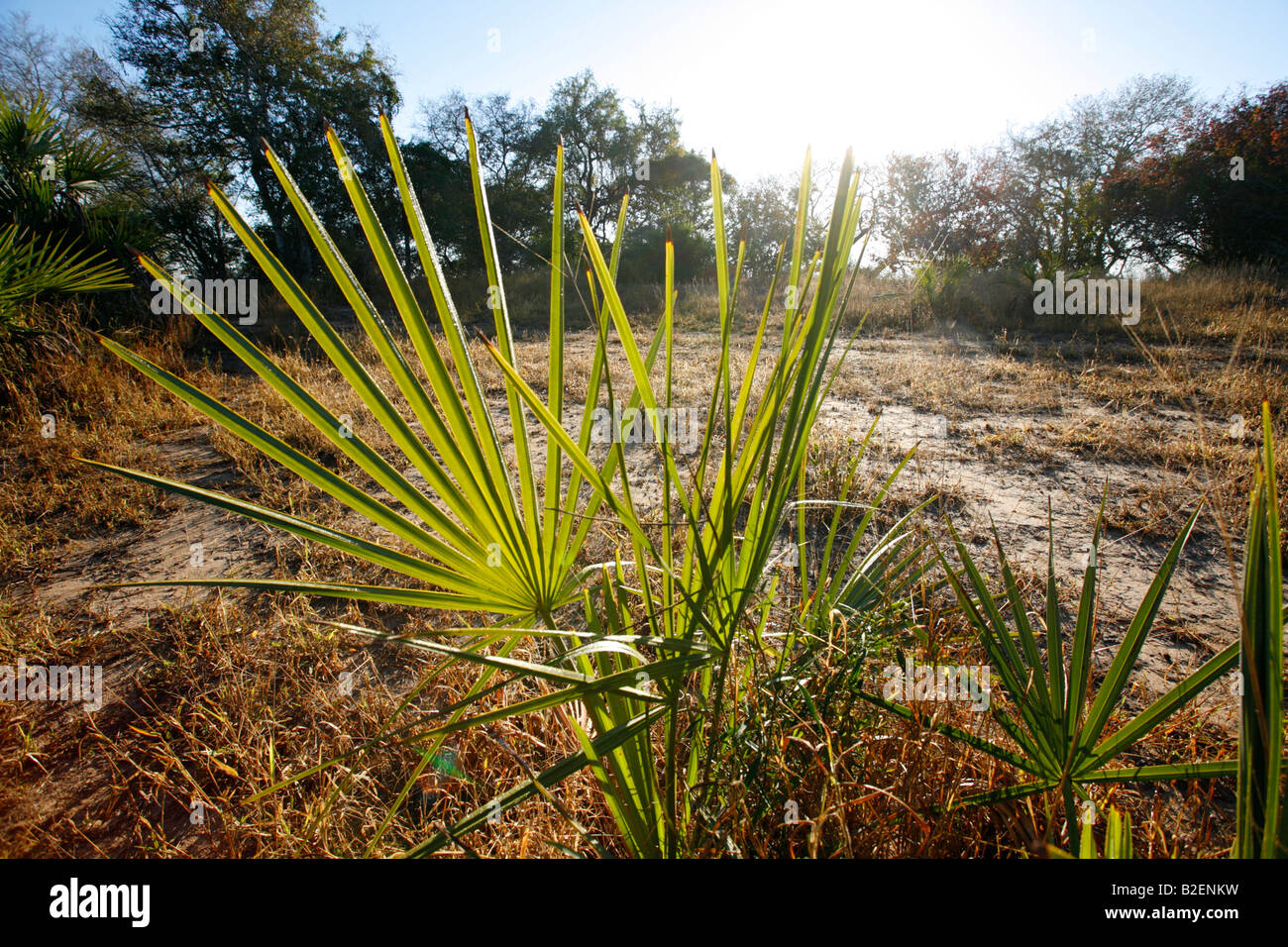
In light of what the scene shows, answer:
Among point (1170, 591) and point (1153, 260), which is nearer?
point (1170, 591)

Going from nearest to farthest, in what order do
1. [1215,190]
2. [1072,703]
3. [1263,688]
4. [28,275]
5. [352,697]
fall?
[1263,688] < [1072,703] < [352,697] < [28,275] < [1215,190]

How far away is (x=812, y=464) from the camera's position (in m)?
2.89

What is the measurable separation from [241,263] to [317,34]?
594cm

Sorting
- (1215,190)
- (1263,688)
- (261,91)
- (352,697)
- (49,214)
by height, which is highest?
(261,91)

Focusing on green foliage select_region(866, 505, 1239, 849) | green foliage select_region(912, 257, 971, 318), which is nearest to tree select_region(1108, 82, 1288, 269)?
green foliage select_region(912, 257, 971, 318)

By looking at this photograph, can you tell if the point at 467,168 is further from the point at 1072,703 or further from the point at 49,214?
the point at 1072,703

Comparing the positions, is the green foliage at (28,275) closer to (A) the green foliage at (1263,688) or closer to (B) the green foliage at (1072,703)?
(B) the green foliage at (1072,703)

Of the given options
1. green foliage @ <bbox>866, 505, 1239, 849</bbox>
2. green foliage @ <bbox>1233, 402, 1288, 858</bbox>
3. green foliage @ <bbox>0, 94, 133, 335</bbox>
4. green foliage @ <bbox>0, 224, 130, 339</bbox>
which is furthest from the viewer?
green foliage @ <bbox>0, 94, 133, 335</bbox>

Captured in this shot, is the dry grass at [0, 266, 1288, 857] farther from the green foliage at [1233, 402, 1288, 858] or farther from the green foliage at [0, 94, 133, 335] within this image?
the green foliage at [0, 94, 133, 335]

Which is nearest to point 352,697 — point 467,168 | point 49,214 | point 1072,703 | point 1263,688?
point 1072,703

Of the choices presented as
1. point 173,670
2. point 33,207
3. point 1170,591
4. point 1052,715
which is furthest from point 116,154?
point 1170,591

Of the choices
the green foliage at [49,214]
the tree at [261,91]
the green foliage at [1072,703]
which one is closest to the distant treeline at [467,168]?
the tree at [261,91]

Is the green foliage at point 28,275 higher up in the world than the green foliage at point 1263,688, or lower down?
higher up
